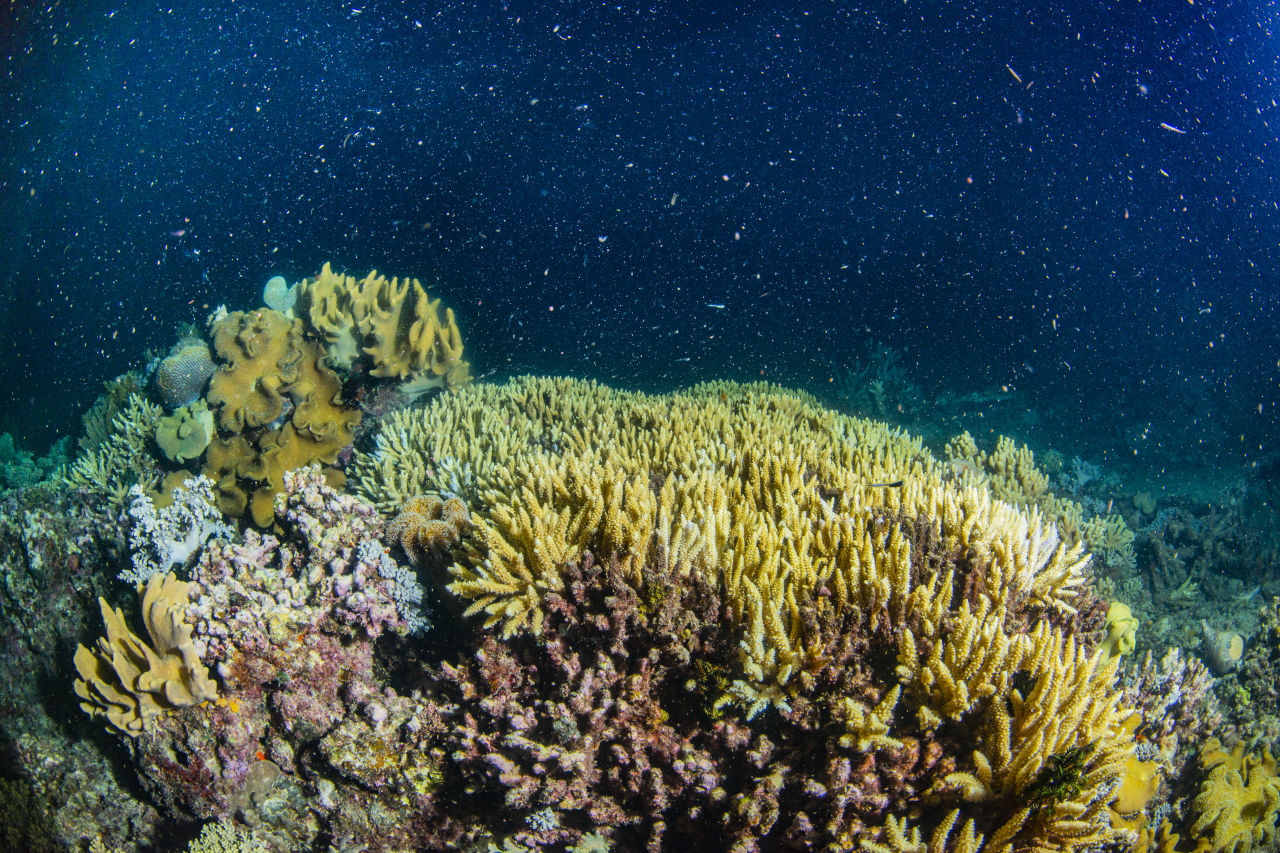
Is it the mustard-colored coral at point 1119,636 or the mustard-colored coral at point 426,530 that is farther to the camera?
the mustard-colored coral at point 1119,636

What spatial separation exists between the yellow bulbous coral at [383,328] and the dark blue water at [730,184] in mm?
16380

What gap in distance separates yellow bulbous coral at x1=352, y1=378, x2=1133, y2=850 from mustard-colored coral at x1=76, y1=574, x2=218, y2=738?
1.80 m

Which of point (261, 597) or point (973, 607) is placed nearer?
point (973, 607)

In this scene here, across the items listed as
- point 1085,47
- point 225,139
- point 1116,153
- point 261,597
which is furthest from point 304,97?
point 1116,153

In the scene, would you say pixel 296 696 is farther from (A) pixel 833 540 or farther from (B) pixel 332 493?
(A) pixel 833 540

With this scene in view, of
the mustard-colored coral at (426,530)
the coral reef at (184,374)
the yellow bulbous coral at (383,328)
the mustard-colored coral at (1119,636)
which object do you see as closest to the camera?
the mustard-colored coral at (426,530)

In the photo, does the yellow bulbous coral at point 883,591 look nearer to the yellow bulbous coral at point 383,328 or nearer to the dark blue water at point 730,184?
the yellow bulbous coral at point 383,328

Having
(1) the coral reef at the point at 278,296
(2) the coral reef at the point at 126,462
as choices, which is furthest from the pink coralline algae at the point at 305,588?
(1) the coral reef at the point at 278,296

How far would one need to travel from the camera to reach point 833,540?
293 cm

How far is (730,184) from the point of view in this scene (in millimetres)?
51906

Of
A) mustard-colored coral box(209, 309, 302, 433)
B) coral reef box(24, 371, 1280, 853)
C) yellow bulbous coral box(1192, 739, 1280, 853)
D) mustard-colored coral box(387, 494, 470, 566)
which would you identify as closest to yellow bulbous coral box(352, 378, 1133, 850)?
coral reef box(24, 371, 1280, 853)

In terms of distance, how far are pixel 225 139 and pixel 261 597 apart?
286ft

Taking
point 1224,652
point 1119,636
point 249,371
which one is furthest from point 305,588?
point 1224,652

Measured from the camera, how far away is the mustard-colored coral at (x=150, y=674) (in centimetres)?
327
